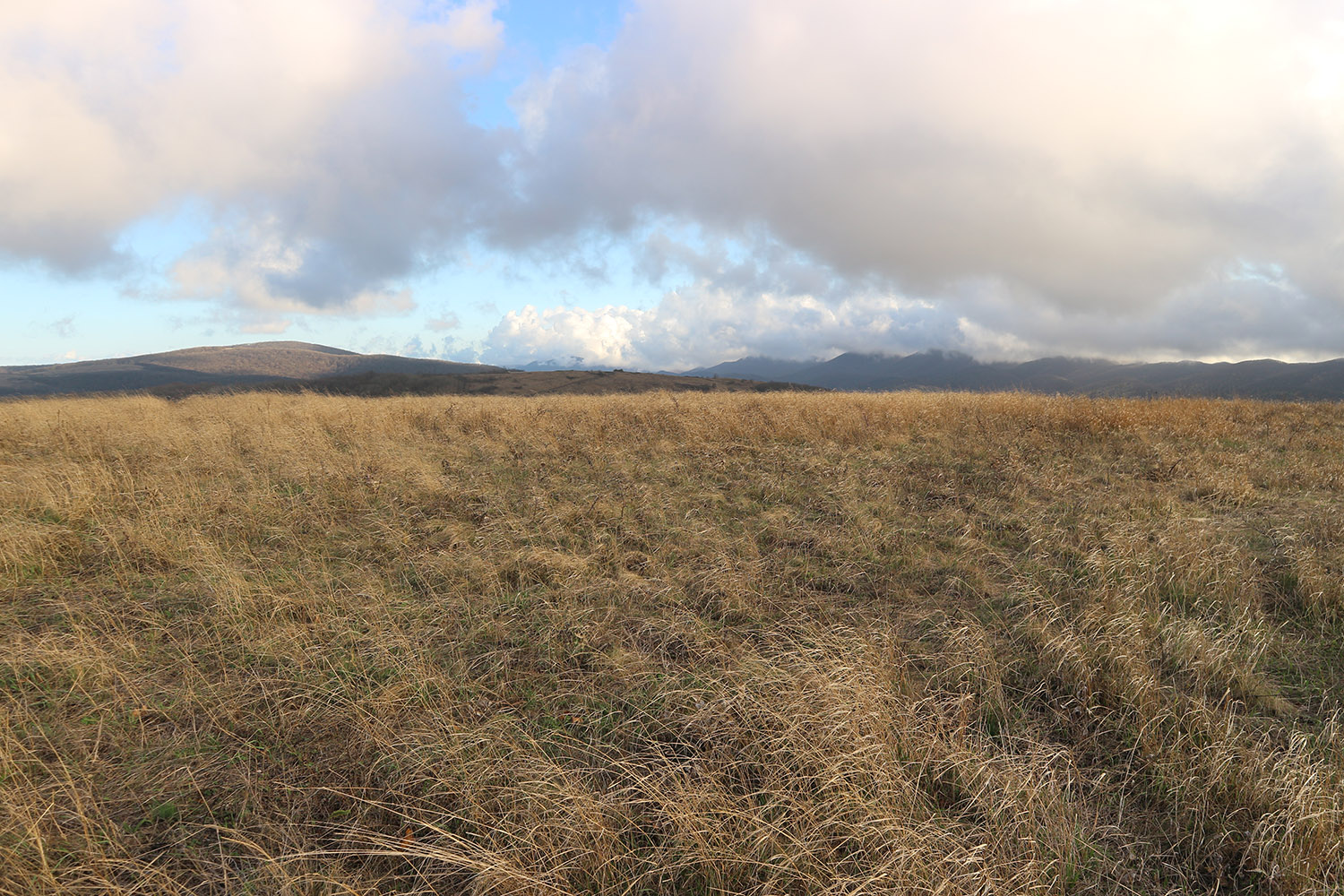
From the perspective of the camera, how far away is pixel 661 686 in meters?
3.39

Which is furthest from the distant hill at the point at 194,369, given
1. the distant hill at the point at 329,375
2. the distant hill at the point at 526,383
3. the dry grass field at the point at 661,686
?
the dry grass field at the point at 661,686

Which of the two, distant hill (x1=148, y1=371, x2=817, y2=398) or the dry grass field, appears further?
distant hill (x1=148, y1=371, x2=817, y2=398)

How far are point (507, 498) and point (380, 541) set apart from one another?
1849 millimetres

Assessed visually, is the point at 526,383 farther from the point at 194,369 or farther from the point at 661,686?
the point at 194,369

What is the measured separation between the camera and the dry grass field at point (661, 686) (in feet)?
7.54

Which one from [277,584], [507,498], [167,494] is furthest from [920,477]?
[167,494]

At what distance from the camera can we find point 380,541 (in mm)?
5879

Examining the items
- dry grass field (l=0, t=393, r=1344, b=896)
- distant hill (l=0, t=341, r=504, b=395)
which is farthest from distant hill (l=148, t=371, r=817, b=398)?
distant hill (l=0, t=341, r=504, b=395)

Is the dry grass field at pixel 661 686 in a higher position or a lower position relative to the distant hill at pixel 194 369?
lower

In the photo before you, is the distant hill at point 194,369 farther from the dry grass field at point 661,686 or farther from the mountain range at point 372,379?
the dry grass field at point 661,686

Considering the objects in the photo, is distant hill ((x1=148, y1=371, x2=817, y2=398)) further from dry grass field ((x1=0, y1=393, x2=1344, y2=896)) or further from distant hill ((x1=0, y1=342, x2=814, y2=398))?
dry grass field ((x1=0, y1=393, x2=1344, y2=896))

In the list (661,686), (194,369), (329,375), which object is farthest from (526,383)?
(194,369)

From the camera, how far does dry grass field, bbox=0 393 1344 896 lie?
7.54 ft

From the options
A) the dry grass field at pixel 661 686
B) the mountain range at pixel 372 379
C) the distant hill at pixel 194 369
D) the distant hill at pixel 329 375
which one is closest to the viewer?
the dry grass field at pixel 661 686
